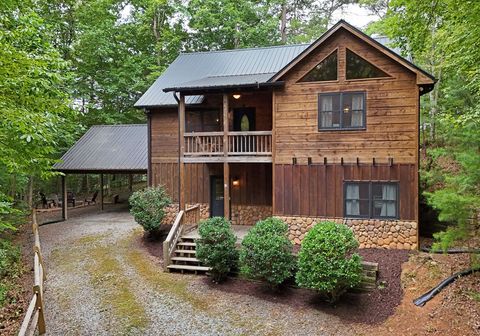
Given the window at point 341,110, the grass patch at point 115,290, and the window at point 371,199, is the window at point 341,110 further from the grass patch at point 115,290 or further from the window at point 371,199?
the grass patch at point 115,290

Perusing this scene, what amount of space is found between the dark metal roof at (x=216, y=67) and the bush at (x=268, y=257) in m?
7.64

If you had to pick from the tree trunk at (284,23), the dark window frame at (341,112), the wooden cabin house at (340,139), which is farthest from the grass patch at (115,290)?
the tree trunk at (284,23)

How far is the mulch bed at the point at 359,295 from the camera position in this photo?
7.95 m

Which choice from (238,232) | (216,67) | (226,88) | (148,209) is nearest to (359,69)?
(226,88)

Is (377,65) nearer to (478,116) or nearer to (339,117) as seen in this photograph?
(339,117)

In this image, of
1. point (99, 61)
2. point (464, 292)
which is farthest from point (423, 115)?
point (99, 61)

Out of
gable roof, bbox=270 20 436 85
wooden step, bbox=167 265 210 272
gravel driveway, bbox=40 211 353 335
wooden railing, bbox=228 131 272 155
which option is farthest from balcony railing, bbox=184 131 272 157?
gravel driveway, bbox=40 211 353 335

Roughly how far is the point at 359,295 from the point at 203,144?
7.82 meters

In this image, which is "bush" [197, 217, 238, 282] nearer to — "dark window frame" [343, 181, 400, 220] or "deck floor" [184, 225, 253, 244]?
"deck floor" [184, 225, 253, 244]

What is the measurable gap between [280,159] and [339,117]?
250 centimetres

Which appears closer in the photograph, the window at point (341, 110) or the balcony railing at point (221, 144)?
the window at point (341, 110)

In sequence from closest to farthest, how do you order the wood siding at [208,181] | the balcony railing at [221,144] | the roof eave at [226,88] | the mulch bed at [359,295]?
the mulch bed at [359,295] → the roof eave at [226,88] → the balcony railing at [221,144] → the wood siding at [208,181]

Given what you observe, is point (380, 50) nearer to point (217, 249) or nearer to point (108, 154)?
point (217, 249)

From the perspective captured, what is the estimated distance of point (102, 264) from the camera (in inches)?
438
